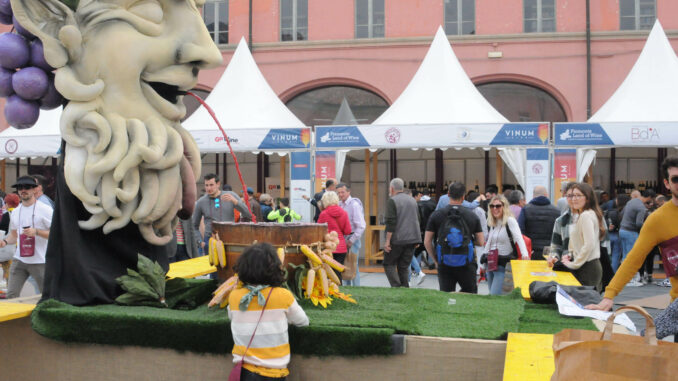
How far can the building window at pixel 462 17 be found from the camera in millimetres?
18641

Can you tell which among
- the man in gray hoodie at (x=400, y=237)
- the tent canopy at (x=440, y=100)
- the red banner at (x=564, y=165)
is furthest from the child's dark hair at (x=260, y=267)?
the red banner at (x=564, y=165)

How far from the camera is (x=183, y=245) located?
8.52 m

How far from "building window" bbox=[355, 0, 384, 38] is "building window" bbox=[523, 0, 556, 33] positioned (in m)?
4.05

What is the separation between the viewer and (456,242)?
21.9 feet

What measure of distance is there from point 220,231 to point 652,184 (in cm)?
1441

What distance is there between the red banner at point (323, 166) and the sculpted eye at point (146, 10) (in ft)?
25.0

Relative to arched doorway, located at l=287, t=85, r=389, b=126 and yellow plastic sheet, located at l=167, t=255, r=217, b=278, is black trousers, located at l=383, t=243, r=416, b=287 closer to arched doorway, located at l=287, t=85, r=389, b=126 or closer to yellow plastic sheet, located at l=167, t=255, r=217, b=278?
yellow plastic sheet, located at l=167, t=255, r=217, b=278

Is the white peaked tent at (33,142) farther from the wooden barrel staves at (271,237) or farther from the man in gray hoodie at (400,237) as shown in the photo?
the wooden barrel staves at (271,237)

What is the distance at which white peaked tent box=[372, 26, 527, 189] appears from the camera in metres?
11.6

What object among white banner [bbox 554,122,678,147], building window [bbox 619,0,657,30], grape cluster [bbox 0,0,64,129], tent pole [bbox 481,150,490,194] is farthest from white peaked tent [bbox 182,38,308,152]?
building window [bbox 619,0,657,30]

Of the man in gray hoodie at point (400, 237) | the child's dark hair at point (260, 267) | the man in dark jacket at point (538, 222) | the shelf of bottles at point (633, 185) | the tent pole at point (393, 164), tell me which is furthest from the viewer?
the shelf of bottles at point (633, 185)

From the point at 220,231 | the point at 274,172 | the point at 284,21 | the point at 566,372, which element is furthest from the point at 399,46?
the point at 566,372

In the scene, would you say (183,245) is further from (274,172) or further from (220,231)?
(274,172)

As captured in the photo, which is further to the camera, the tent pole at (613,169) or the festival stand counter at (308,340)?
the tent pole at (613,169)
